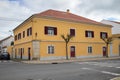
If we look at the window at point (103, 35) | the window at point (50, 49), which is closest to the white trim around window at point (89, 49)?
the window at point (103, 35)

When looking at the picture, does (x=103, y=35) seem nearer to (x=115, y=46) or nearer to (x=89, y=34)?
(x=89, y=34)

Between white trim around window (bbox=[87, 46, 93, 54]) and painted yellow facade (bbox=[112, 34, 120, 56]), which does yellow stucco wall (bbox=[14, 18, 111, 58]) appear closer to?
white trim around window (bbox=[87, 46, 93, 54])

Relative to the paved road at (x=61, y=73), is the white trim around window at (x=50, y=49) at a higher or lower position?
higher

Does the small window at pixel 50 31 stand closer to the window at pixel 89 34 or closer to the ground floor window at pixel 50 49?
the ground floor window at pixel 50 49

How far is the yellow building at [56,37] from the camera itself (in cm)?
3009

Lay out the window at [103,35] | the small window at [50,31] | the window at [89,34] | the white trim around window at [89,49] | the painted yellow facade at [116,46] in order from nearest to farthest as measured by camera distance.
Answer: the small window at [50,31]
the window at [89,34]
the white trim around window at [89,49]
the window at [103,35]
the painted yellow facade at [116,46]

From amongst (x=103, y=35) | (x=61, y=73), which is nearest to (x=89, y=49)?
(x=103, y=35)

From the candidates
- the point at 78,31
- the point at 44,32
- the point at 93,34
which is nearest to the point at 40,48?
the point at 44,32

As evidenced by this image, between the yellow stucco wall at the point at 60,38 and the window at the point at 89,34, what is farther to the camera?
the window at the point at 89,34

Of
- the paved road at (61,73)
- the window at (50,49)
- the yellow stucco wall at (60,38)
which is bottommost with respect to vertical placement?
the paved road at (61,73)

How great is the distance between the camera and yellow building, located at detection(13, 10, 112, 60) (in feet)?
98.7

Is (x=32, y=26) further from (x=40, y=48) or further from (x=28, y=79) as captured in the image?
(x=28, y=79)

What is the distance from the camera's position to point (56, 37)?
3189 cm

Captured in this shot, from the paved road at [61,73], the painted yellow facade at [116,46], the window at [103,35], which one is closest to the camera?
the paved road at [61,73]
